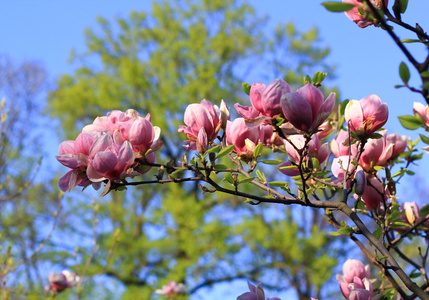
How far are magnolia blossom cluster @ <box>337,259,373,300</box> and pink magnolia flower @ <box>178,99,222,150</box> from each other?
470mm

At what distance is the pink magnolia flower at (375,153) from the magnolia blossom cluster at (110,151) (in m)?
0.52

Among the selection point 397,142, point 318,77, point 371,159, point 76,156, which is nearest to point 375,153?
point 371,159

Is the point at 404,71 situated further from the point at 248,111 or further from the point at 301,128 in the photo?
the point at 248,111

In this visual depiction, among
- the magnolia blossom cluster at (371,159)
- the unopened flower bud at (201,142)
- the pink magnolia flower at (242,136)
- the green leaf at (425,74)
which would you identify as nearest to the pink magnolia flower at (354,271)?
the magnolia blossom cluster at (371,159)

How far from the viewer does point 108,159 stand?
2.80 ft

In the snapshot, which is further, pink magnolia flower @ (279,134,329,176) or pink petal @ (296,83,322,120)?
pink magnolia flower @ (279,134,329,176)

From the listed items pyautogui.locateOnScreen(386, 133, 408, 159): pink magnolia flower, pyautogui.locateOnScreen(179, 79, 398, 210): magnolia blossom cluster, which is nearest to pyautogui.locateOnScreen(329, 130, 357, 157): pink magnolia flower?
pyautogui.locateOnScreen(179, 79, 398, 210): magnolia blossom cluster

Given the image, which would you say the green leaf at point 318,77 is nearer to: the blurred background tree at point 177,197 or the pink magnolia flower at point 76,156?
the pink magnolia flower at point 76,156

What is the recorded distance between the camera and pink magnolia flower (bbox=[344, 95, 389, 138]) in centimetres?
92

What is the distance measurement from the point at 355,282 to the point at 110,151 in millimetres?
646

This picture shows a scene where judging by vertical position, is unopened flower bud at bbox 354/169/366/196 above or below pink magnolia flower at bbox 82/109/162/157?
below

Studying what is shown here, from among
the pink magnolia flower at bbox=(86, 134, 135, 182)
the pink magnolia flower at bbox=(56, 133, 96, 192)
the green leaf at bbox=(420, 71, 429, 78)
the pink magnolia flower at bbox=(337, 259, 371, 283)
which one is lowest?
the pink magnolia flower at bbox=(337, 259, 371, 283)

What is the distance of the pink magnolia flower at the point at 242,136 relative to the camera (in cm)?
98

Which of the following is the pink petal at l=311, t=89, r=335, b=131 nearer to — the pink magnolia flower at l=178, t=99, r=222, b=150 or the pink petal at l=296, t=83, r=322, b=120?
the pink petal at l=296, t=83, r=322, b=120
